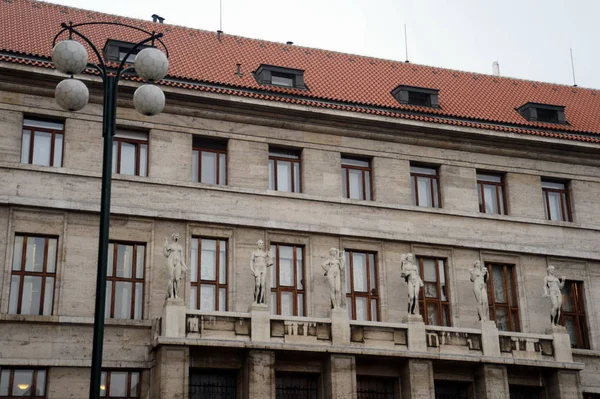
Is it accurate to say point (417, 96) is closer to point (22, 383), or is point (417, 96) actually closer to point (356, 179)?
point (356, 179)

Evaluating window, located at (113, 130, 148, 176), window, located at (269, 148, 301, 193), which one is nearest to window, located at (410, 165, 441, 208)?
window, located at (269, 148, 301, 193)

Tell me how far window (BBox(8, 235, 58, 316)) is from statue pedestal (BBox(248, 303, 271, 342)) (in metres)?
5.69

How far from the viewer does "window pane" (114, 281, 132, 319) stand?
27703 mm

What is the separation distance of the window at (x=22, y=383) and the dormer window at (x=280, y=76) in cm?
1214

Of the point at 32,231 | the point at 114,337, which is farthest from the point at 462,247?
the point at 32,231

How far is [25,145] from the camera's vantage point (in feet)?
92.8

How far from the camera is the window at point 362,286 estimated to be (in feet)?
98.7

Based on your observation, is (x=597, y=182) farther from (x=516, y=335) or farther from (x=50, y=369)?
(x=50, y=369)

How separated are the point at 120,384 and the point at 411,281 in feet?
29.5

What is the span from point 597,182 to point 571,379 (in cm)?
823

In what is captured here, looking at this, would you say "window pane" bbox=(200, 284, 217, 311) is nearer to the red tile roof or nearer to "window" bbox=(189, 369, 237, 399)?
"window" bbox=(189, 369, 237, 399)

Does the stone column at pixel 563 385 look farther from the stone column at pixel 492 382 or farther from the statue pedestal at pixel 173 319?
the statue pedestal at pixel 173 319

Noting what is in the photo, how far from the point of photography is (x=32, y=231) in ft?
89.7

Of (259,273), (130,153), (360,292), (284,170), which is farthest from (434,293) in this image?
(130,153)
